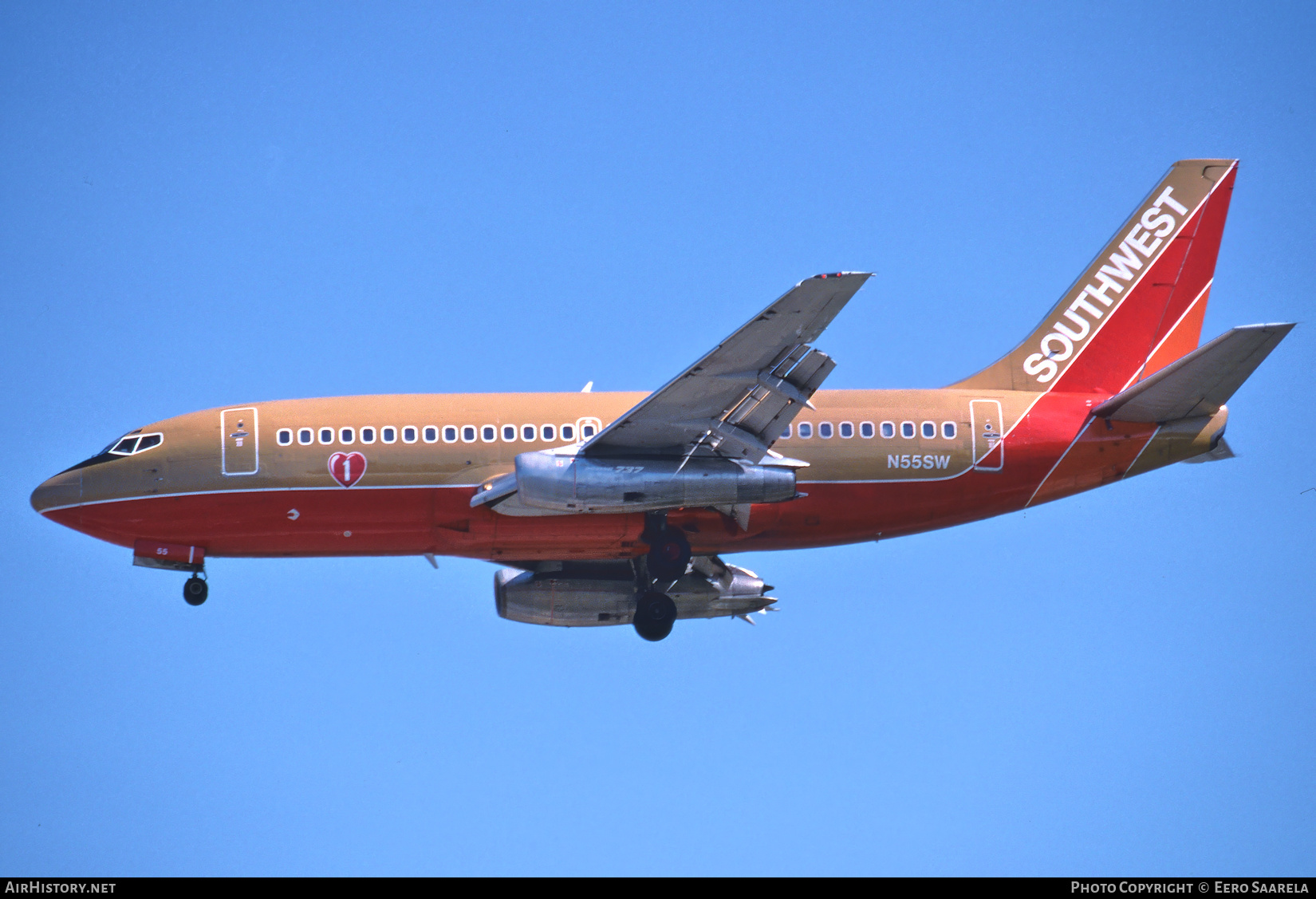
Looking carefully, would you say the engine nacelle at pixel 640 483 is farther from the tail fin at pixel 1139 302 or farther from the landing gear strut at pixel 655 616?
the tail fin at pixel 1139 302

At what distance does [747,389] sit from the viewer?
27.2m

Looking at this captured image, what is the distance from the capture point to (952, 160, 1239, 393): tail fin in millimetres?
32500

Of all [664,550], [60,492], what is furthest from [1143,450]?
[60,492]

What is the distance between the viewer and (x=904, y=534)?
3125cm

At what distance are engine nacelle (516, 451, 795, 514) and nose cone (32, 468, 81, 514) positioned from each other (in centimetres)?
971

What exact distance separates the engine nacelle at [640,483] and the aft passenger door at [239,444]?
5974mm

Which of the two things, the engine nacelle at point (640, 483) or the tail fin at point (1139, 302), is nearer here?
the engine nacelle at point (640, 483)

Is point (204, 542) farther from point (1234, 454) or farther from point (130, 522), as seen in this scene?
point (1234, 454)

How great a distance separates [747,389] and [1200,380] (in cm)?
927

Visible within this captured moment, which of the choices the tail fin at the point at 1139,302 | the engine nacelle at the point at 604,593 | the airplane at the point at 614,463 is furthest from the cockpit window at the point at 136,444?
the tail fin at the point at 1139,302

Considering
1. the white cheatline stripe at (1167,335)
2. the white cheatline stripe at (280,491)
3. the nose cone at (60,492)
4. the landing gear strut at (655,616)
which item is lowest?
the landing gear strut at (655,616)

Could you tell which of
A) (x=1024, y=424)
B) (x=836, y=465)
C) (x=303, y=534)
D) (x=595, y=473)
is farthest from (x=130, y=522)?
(x=1024, y=424)

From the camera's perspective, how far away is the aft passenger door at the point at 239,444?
2988 centimetres
